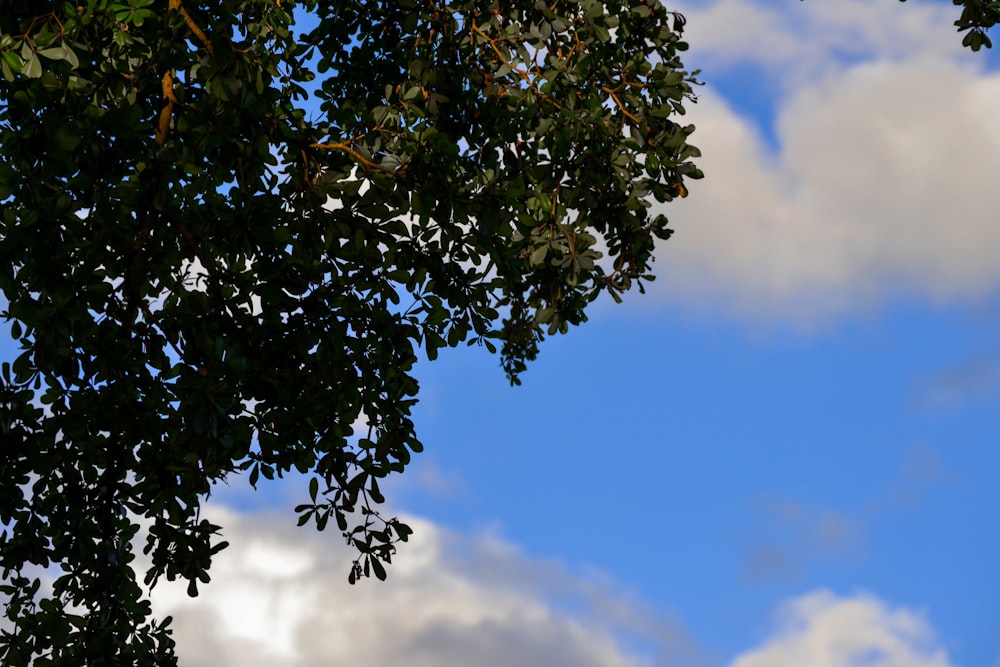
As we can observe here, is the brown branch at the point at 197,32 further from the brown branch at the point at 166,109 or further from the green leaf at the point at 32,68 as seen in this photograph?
the green leaf at the point at 32,68

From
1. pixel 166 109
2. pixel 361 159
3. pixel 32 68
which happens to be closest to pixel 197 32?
pixel 166 109

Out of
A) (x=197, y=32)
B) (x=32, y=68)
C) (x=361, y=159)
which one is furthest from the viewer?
(x=361, y=159)

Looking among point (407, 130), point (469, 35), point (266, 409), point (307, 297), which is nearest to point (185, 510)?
point (266, 409)

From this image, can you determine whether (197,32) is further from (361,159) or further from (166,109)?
(361,159)

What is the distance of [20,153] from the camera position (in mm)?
7176

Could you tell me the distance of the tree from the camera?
7.34 m

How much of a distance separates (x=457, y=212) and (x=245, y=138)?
5.09ft

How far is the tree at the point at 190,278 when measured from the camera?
7336 millimetres

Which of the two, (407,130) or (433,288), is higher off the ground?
(407,130)

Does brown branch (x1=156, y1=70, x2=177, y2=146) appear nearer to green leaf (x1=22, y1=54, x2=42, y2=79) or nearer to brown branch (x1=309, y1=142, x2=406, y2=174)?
green leaf (x1=22, y1=54, x2=42, y2=79)

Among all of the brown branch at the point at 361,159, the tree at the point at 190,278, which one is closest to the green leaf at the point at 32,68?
the tree at the point at 190,278

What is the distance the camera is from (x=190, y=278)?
8820mm

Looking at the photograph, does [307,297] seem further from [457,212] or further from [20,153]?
[20,153]

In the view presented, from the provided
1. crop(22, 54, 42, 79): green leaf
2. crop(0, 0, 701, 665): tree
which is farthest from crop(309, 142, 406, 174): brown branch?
crop(22, 54, 42, 79): green leaf
